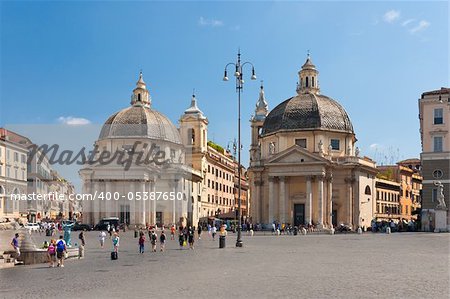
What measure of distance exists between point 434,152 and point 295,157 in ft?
48.8

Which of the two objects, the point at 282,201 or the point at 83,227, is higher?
the point at 282,201

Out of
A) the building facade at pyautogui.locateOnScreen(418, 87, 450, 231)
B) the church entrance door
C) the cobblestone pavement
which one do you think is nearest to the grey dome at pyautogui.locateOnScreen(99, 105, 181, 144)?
the church entrance door

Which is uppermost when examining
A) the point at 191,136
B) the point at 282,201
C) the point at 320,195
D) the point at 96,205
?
the point at 191,136

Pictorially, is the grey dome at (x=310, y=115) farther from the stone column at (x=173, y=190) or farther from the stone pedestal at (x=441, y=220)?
the stone pedestal at (x=441, y=220)

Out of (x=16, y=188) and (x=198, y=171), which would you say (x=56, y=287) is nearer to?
(x=16, y=188)

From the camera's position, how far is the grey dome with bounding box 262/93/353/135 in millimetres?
69562

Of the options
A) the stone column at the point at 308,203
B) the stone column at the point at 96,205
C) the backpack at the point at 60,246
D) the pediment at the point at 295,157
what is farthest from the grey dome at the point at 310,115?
the backpack at the point at 60,246

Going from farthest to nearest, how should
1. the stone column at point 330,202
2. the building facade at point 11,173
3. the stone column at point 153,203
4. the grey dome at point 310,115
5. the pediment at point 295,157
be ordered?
the stone column at point 153,203, the grey dome at point 310,115, the stone column at point 330,202, the pediment at point 295,157, the building facade at point 11,173

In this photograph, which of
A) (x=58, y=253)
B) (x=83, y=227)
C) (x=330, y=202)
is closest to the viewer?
(x=58, y=253)

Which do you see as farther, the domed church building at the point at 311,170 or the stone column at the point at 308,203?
the domed church building at the point at 311,170

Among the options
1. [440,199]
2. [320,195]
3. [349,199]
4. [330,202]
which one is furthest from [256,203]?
[440,199]

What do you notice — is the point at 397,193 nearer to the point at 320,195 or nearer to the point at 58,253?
the point at 320,195

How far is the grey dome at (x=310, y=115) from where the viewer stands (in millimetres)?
69562

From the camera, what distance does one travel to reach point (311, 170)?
219 feet
